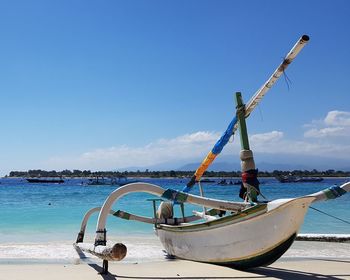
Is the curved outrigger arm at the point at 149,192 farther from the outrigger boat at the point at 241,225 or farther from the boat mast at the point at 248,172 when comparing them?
the boat mast at the point at 248,172

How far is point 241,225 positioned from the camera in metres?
7.95

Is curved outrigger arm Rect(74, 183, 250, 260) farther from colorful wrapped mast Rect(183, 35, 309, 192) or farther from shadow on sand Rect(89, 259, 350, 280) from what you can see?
colorful wrapped mast Rect(183, 35, 309, 192)

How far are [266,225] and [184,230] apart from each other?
237 centimetres

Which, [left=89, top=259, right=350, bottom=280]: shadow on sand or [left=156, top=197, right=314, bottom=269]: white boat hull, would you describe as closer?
[left=156, top=197, right=314, bottom=269]: white boat hull

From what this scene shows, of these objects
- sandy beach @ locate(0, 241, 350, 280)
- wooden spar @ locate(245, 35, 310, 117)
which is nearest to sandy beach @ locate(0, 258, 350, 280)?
sandy beach @ locate(0, 241, 350, 280)

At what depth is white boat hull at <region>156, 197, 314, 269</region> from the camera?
7.51m

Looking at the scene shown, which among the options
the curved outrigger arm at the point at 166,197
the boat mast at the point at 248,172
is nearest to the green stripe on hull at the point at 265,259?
the curved outrigger arm at the point at 166,197

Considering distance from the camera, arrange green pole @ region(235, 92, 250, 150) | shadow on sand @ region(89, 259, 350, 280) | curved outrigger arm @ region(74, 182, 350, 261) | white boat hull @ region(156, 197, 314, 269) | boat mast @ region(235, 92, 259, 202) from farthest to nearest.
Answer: green pole @ region(235, 92, 250, 150)
boat mast @ region(235, 92, 259, 202)
curved outrigger arm @ region(74, 182, 350, 261)
shadow on sand @ region(89, 259, 350, 280)
white boat hull @ region(156, 197, 314, 269)

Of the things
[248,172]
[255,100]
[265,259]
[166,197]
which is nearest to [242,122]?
[255,100]

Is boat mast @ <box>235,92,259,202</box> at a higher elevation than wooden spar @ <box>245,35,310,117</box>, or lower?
lower

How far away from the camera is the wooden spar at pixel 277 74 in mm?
8727

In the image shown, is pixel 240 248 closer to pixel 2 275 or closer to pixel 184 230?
pixel 184 230

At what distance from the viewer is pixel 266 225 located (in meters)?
7.69

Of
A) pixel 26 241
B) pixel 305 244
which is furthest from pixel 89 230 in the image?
pixel 305 244
